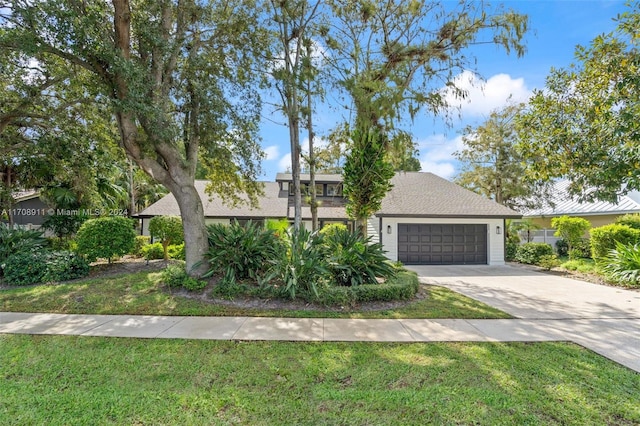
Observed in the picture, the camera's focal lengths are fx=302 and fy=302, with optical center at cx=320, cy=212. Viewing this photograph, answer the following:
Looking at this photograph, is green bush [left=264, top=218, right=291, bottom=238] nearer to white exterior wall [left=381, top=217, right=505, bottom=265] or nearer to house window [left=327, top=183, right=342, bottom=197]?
white exterior wall [left=381, top=217, right=505, bottom=265]

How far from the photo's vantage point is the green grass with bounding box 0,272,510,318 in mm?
5863

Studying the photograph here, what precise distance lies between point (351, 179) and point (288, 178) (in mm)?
10552

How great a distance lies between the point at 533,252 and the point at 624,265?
5.39 metres

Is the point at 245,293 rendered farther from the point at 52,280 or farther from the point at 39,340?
the point at 52,280

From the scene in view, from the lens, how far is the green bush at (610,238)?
10.9m

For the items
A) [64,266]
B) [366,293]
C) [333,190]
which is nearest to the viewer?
[366,293]

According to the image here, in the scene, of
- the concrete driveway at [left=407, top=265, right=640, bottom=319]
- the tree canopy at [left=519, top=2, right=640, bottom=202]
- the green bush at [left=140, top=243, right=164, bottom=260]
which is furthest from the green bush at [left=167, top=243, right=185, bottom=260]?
the tree canopy at [left=519, top=2, right=640, bottom=202]

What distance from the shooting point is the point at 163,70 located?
305 inches

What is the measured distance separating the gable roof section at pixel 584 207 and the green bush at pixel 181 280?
17105mm

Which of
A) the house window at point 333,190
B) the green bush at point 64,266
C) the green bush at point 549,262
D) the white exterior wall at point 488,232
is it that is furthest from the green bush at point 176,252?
the green bush at point 549,262

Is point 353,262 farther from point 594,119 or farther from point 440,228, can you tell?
point 440,228

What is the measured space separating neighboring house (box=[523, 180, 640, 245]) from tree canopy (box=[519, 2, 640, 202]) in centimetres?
971

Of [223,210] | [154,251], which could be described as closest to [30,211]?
[223,210]

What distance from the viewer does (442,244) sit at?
14.8m
